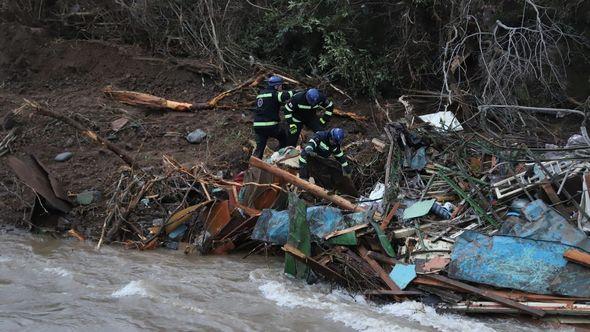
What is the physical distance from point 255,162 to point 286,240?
1293 mm

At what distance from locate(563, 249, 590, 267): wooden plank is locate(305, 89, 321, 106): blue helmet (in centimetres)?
434

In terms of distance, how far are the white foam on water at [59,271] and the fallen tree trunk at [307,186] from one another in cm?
272

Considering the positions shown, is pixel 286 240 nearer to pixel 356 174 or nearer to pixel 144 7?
pixel 356 174

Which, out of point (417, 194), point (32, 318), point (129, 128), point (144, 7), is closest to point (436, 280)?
point (417, 194)

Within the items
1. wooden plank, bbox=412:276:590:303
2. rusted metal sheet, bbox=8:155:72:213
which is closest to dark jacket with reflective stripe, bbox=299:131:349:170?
wooden plank, bbox=412:276:590:303

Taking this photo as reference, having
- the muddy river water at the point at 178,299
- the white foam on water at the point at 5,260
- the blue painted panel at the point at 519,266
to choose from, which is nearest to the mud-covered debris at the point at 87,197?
the muddy river water at the point at 178,299

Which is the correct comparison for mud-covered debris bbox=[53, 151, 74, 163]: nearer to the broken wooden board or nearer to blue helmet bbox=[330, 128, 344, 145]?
blue helmet bbox=[330, 128, 344, 145]

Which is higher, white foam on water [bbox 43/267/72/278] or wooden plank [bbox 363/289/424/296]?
wooden plank [bbox 363/289/424/296]

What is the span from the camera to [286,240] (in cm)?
726

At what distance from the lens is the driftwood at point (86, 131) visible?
975 cm

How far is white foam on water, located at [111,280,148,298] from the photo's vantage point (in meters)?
6.50

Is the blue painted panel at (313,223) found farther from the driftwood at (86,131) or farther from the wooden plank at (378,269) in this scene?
the driftwood at (86,131)

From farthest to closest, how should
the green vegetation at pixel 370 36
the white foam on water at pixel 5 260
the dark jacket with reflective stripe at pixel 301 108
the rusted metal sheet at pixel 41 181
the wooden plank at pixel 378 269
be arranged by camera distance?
the green vegetation at pixel 370 36
the dark jacket with reflective stripe at pixel 301 108
the rusted metal sheet at pixel 41 181
the white foam on water at pixel 5 260
the wooden plank at pixel 378 269

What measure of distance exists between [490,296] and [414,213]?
1.60 m
